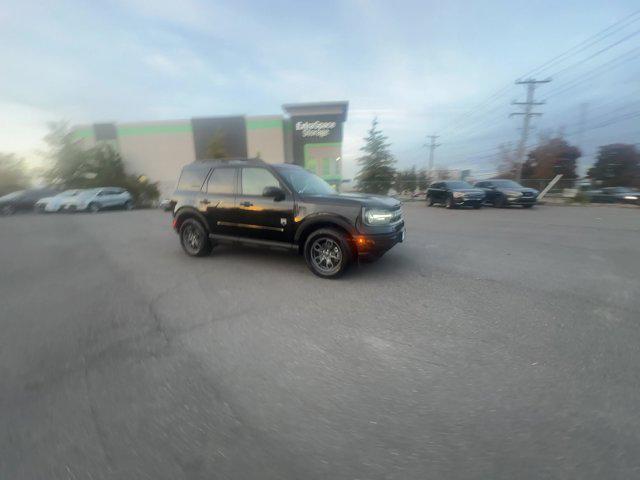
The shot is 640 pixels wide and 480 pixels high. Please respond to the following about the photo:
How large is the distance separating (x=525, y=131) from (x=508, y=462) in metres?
32.2

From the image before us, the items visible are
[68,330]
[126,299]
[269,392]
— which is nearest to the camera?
[269,392]

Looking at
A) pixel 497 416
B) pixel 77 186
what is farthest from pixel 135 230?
pixel 77 186

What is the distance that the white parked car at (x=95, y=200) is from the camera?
1773 cm

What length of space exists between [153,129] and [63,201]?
13.8 m

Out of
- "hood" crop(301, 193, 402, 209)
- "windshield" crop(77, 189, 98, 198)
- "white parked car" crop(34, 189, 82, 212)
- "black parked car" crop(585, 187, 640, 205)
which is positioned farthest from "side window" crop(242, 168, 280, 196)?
"black parked car" crop(585, 187, 640, 205)

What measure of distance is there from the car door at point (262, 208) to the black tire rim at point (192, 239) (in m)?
1.13

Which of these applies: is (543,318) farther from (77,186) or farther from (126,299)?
(77,186)

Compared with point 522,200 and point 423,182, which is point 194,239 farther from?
point 423,182

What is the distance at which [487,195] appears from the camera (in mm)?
16547

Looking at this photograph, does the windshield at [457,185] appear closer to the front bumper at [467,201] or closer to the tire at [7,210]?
the front bumper at [467,201]

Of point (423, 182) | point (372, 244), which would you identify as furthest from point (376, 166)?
point (372, 244)

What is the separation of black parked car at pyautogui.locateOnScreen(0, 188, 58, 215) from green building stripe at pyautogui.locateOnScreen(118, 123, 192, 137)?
37.2 ft

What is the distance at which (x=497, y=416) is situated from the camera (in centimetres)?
208

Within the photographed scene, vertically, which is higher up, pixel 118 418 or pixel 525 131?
pixel 525 131
